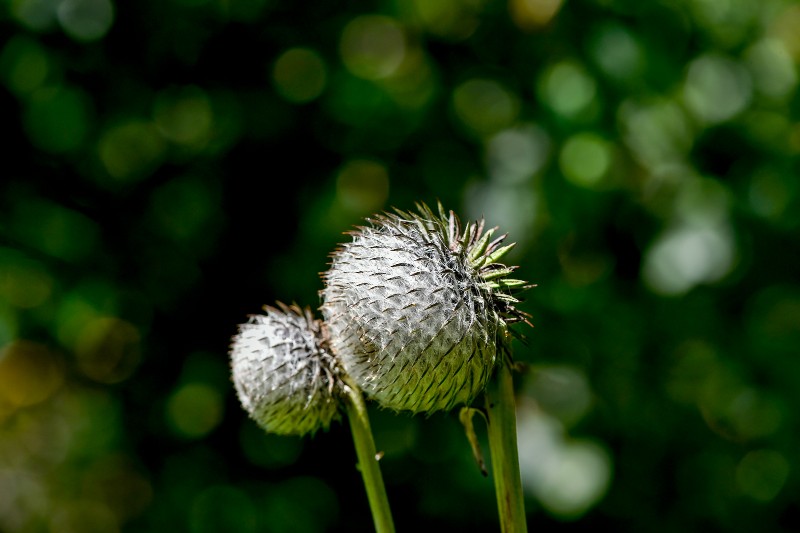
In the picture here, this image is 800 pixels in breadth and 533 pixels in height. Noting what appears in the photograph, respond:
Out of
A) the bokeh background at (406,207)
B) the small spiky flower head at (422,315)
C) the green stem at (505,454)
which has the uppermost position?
the bokeh background at (406,207)

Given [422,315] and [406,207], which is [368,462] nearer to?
[422,315]

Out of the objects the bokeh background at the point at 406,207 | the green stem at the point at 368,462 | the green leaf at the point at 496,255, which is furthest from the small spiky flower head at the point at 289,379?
the bokeh background at the point at 406,207

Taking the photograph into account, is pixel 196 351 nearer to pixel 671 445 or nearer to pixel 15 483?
pixel 15 483

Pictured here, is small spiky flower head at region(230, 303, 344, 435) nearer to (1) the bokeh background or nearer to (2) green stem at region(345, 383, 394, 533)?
(2) green stem at region(345, 383, 394, 533)

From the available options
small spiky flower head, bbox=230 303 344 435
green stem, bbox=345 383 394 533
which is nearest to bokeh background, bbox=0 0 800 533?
small spiky flower head, bbox=230 303 344 435

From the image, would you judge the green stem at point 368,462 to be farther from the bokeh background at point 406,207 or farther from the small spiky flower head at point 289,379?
the bokeh background at point 406,207
